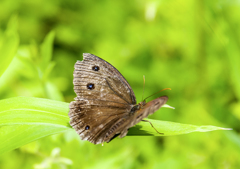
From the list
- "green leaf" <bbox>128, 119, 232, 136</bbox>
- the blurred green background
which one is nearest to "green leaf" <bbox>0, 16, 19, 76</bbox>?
the blurred green background

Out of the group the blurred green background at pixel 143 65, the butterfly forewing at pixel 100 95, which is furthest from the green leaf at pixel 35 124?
the blurred green background at pixel 143 65

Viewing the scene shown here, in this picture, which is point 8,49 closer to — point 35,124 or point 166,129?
point 35,124

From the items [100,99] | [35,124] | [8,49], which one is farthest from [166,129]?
[8,49]

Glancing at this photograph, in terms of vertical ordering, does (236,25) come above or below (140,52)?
above

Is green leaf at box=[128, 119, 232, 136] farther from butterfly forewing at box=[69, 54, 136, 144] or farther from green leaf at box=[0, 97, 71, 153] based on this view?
green leaf at box=[0, 97, 71, 153]

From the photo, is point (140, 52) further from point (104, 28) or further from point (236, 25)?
point (236, 25)

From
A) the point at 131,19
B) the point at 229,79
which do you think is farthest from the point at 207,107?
the point at 131,19
